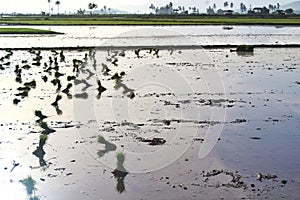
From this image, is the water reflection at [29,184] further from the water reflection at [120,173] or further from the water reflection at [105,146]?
the water reflection at [105,146]

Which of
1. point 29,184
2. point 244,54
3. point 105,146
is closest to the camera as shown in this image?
point 29,184

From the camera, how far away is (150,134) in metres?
15.1

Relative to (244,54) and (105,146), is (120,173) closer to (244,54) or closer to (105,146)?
(105,146)

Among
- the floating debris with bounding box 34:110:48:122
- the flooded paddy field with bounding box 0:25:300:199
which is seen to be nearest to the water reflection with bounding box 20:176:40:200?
the flooded paddy field with bounding box 0:25:300:199

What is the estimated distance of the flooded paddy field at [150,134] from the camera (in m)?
10.7

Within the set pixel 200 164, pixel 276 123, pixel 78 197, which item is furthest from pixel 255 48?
pixel 78 197

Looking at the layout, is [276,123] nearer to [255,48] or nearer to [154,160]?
[154,160]

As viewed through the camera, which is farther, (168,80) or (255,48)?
(255,48)

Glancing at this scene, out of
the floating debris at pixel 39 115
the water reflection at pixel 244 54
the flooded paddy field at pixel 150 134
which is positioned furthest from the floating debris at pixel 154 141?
the water reflection at pixel 244 54

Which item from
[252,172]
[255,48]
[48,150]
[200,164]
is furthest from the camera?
[255,48]

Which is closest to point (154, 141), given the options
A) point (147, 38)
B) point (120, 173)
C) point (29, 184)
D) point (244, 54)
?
point (120, 173)

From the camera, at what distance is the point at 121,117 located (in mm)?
17453

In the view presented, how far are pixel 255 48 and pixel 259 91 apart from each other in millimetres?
22860

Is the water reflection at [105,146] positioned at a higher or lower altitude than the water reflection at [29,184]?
higher
